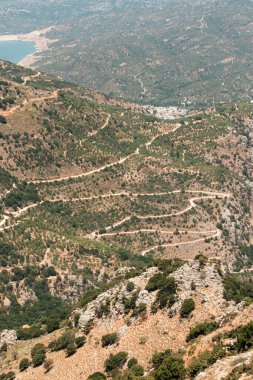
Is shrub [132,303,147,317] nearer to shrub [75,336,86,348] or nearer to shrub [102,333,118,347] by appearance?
shrub [102,333,118,347]

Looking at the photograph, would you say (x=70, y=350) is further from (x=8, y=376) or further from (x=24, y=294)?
(x=24, y=294)

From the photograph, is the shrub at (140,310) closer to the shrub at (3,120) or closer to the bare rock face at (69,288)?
the bare rock face at (69,288)

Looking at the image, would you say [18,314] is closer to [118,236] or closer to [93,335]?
[93,335]

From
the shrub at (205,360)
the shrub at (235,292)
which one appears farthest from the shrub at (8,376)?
the shrub at (235,292)

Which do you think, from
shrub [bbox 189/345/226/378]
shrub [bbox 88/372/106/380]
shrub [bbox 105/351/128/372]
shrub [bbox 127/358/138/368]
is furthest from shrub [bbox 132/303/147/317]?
shrub [bbox 189/345/226/378]

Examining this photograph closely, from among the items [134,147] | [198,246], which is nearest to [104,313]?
[198,246]
